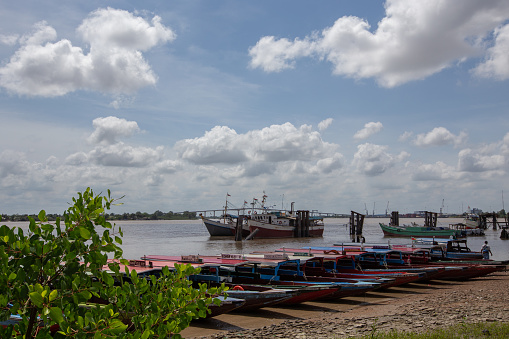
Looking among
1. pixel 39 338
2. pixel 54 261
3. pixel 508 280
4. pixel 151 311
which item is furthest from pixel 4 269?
pixel 508 280

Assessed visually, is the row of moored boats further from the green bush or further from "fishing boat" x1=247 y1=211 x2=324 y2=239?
"fishing boat" x1=247 y1=211 x2=324 y2=239

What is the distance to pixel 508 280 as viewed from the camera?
70.8ft

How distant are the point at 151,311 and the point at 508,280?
74.2ft

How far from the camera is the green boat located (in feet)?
202

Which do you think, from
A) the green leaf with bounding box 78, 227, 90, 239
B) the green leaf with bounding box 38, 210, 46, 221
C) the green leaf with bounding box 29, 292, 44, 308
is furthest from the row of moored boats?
the green leaf with bounding box 29, 292, 44, 308

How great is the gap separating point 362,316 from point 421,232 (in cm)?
5880

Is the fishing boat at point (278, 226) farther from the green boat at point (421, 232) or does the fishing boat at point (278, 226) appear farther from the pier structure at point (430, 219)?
the pier structure at point (430, 219)

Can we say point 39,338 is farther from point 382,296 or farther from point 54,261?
point 382,296

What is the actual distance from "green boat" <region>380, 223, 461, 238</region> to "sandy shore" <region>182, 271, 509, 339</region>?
4493 cm

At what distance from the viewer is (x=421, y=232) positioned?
6794cm

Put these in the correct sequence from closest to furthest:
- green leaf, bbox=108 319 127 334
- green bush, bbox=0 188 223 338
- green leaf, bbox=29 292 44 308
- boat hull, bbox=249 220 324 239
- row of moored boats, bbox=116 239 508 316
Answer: green leaf, bbox=29 292 44 308
green leaf, bbox=108 319 127 334
green bush, bbox=0 188 223 338
row of moored boats, bbox=116 239 508 316
boat hull, bbox=249 220 324 239

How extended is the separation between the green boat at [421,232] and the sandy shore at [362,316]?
44.9m

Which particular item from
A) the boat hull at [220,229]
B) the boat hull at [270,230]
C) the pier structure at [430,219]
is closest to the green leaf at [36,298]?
the boat hull at [270,230]

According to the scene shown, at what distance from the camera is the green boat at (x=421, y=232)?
202 feet
